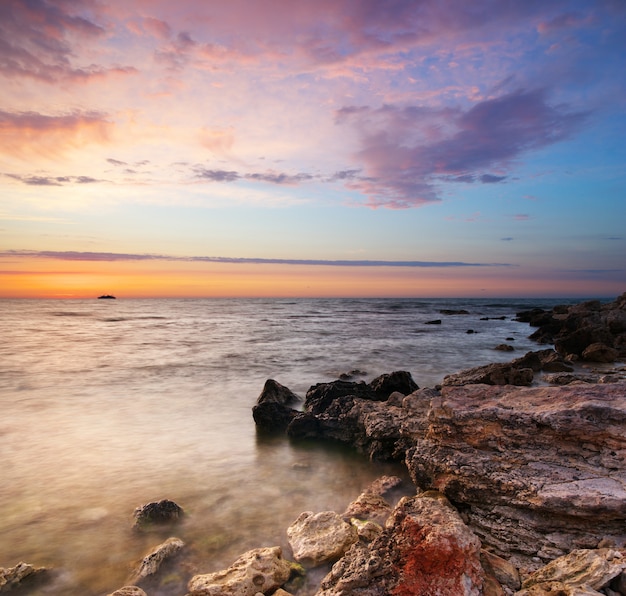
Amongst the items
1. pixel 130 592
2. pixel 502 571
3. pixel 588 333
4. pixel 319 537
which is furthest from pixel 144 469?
pixel 588 333

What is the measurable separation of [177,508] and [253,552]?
1.75 meters

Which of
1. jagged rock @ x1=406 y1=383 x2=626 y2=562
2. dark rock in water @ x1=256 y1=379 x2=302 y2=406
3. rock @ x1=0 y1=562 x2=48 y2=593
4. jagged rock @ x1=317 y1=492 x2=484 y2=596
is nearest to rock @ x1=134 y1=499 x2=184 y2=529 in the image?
rock @ x1=0 y1=562 x2=48 y2=593

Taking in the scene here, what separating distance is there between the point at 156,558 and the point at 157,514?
0.97 m

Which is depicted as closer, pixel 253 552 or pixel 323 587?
pixel 323 587

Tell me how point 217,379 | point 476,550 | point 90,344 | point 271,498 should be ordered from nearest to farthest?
point 476,550
point 271,498
point 217,379
point 90,344

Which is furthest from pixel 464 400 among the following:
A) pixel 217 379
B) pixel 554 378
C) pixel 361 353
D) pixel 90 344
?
pixel 90 344

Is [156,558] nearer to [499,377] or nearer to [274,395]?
[274,395]

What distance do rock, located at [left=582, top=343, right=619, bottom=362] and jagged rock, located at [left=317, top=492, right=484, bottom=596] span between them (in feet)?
54.1

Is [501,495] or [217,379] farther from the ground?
[501,495]

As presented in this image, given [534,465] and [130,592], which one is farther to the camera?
[534,465]

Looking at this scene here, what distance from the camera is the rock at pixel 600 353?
54.3 feet

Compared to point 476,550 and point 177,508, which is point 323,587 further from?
point 177,508

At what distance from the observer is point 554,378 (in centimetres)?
1198

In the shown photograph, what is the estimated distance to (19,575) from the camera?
4.41 meters
